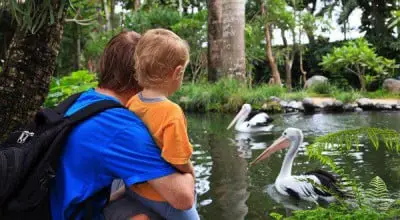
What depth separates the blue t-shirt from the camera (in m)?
1.72

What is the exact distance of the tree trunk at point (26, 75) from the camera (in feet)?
8.77

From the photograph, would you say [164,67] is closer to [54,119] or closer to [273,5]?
[54,119]

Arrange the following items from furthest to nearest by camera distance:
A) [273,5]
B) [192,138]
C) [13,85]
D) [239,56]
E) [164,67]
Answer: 1. [273,5]
2. [239,56]
3. [192,138]
4. [13,85]
5. [164,67]

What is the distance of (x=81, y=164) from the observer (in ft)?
5.78

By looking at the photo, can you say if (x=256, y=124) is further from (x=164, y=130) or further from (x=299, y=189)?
(x=164, y=130)

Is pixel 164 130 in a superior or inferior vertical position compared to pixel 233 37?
inferior

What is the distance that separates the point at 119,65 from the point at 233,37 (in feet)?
40.5

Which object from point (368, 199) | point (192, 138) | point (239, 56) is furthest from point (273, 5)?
point (368, 199)

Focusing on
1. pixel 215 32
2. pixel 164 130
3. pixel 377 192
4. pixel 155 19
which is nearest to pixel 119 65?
pixel 164 130

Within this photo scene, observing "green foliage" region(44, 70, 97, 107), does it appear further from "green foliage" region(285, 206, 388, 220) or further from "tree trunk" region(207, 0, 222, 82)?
"tree trunk" region(207, 0, 222, 82)

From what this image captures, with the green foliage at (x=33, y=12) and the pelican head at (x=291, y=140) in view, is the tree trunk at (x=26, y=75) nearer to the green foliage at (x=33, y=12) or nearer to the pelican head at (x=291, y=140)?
the green foliage at (x=33, y=12)

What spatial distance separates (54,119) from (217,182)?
3.94 meters

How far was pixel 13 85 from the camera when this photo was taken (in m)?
2.67

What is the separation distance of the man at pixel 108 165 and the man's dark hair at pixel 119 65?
0.16 m
